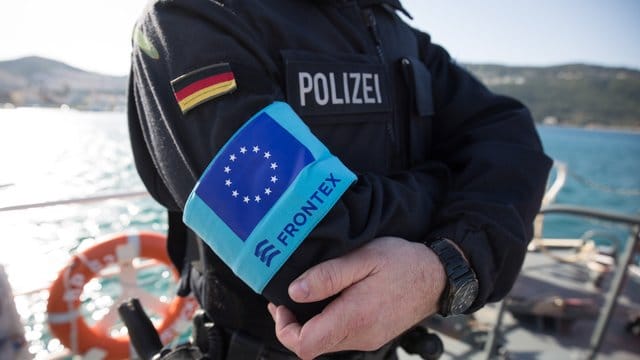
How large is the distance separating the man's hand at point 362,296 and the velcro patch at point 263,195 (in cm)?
6

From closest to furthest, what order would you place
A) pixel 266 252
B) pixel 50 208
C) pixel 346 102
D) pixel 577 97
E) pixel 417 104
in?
pixel 266 252
pixel 346 102
pixel 417 104
pixel 50 208
pixel 577 97

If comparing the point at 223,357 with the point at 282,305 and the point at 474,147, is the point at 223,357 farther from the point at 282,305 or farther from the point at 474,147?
the point at 474,147

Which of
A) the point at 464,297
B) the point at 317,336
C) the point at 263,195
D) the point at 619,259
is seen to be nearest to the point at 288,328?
the point at 317,336

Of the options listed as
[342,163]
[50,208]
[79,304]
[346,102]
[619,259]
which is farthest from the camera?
[619,259]

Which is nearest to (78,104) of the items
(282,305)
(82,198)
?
(82,198)

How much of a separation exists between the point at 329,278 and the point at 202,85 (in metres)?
0.30

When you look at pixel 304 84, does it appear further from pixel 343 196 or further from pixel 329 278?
pixel 329 278

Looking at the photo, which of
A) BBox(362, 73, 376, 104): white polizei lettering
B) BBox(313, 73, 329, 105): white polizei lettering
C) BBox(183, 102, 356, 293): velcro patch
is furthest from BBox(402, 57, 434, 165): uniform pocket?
BBox(183, 102, 356, 293): velcro patch

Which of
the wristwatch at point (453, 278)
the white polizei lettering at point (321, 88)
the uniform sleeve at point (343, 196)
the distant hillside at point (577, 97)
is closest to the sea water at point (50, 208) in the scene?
the uniform sleeve at point (343, 196)

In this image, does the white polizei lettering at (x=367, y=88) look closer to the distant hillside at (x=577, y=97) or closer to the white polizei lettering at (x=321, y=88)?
the white polizei lettering at (x=321, y=88)

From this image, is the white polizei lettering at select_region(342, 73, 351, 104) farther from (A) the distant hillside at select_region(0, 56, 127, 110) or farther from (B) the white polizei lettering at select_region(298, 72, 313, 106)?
(A) the distant hillside at select_region(0, 56, 127, 110)

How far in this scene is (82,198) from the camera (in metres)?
1.57

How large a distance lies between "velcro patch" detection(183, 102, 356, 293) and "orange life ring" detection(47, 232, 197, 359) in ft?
4.17

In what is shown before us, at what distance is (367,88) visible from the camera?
0.73 meters
